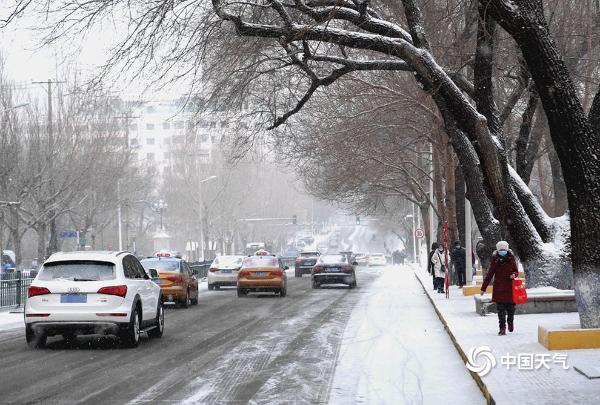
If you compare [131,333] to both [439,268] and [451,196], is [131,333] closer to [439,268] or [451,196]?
[439,268]

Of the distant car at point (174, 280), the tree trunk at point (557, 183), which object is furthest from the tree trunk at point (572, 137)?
the tree trunk at point (557, 183)

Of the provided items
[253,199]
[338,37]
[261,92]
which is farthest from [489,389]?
[253,199]

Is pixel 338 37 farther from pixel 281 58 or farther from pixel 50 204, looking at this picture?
pixel 50 204

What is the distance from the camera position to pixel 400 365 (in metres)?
14.1

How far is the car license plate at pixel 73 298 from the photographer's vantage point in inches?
675

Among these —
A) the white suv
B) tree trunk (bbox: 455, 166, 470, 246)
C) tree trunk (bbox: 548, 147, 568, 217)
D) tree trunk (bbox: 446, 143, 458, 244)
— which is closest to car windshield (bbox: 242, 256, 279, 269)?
tree trunk (bbox: 455, 166, 470, 246)

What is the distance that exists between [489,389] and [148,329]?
1021 cm

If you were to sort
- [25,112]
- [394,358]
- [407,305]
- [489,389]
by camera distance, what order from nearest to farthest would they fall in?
1. [489,389]
2. [394,358]
3. [407,305]
4. [25,112]

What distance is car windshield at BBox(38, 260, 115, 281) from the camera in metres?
17.5

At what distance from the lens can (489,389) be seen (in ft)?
34.1

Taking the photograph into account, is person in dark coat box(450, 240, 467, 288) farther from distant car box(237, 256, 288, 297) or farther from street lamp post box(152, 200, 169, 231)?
street lamp post box(152, 200, 169, 231)

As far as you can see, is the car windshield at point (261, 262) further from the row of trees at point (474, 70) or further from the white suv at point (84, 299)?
the white suv at point (84, 299)

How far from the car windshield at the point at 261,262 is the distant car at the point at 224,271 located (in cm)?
655

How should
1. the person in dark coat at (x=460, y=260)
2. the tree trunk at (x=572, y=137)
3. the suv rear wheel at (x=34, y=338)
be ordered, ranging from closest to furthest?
the tree trunk at (x=572, y=137), the suv rear wheel at (x=34, y=338), the person in dark coat at (x=460, y=260)
